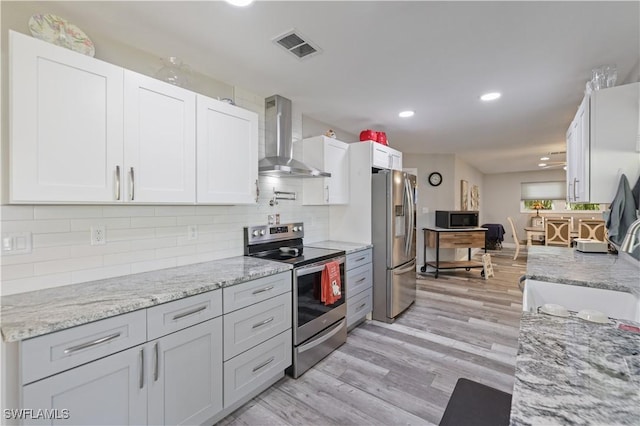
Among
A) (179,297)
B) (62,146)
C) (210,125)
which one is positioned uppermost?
(210,125)

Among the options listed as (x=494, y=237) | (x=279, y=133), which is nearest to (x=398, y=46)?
(x=279, y=133)

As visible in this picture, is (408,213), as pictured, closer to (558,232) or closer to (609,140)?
(609,140)

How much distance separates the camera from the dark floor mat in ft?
3.58

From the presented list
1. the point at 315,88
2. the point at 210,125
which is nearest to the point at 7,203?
the point at 210,125

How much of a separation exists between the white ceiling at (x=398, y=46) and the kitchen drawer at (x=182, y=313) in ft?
5.38

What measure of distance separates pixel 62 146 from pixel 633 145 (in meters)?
3.28

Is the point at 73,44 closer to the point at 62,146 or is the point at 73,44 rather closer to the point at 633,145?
the point at 62,146

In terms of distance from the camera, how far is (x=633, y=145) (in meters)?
1.81

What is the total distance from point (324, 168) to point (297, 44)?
55.1 inches

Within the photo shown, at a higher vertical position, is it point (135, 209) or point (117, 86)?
point (117, 86)

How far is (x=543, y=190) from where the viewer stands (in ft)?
28.9

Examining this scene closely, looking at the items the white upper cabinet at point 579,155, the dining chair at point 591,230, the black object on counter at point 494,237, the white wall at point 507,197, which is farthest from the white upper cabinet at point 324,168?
the white wall at point 507,197

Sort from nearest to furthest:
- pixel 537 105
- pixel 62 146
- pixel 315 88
Answer: pixel 62 146 < pixel 315 88 < pixel 537 105

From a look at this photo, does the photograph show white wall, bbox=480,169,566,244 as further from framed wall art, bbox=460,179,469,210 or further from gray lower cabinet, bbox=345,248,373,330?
gray lower cabinet, bbox=345,248,373,330
